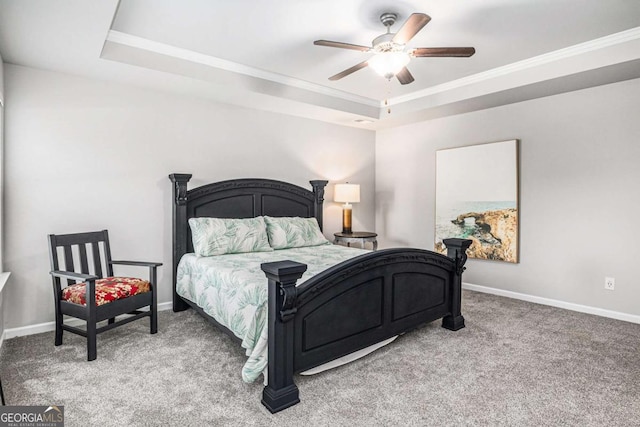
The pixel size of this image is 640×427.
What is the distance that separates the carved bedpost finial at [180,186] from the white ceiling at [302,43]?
88 centimetres

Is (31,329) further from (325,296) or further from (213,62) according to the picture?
(213,62)

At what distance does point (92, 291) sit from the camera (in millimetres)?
2594

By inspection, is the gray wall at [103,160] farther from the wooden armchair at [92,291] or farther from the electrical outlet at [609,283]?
the electrical outlet at [609,283]

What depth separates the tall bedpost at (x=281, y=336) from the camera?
6.55ft

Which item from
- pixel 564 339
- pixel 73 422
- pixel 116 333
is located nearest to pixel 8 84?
pixel 116 333

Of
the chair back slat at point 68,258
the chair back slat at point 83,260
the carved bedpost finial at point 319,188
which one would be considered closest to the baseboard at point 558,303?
the carved bedpost finial at point 319,188

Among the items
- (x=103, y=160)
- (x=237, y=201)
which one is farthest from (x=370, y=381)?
(x=103, y=160)

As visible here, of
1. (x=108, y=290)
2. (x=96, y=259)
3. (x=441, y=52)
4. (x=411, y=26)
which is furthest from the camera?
(x=96, y=259)

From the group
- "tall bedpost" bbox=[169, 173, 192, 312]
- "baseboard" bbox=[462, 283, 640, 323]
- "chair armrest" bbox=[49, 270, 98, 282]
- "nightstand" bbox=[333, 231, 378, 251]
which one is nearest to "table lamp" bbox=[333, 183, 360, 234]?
"nightstand" bbox=[333, 231, 378, 251]

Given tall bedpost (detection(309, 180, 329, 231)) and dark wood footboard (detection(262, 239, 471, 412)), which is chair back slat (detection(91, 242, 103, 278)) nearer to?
dark wood footboard (detection(262, 239, 471, 412))

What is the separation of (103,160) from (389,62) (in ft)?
9.01

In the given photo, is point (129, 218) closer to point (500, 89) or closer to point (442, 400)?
point (442, 400)

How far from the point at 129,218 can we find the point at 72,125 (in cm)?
97

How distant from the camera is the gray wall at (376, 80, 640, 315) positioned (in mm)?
3523
